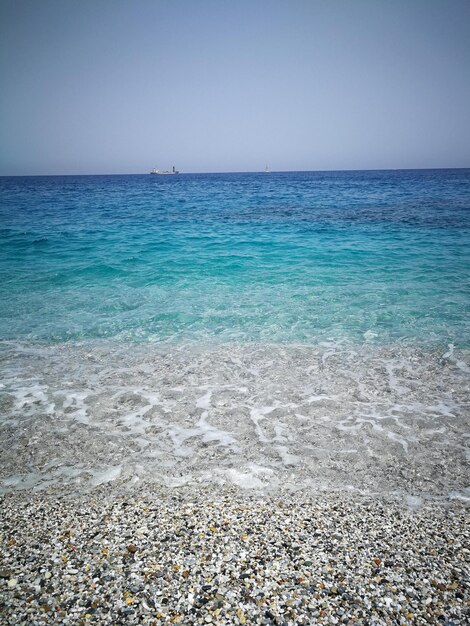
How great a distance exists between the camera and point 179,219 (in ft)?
82.6

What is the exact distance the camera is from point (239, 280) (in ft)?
39.9

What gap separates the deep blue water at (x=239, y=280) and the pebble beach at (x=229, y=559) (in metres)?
4.41

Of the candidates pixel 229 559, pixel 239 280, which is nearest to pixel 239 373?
pixel 229 559

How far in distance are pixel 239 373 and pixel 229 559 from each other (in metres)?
3.66

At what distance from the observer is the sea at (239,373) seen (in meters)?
4.04

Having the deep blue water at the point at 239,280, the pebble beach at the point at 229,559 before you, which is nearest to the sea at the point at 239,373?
the deep blue water at the point at 239,280

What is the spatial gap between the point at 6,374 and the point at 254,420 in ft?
15.6

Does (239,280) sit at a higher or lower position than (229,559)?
higher

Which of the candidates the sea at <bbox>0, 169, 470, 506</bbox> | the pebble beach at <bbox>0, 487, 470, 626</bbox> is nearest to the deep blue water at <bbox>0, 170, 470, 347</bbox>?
the sea at <bbox>0, 169, 470, 506</bbox>

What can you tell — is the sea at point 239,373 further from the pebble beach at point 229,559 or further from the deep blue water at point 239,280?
the pebble beach at point 229,559

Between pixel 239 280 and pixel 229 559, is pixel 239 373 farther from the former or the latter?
pixel 239 280

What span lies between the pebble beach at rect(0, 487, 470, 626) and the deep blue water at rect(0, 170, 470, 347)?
441 cm

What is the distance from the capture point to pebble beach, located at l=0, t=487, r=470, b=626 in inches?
93.3

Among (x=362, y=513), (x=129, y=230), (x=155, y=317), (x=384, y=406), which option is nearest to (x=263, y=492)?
(x=362, y=513)
